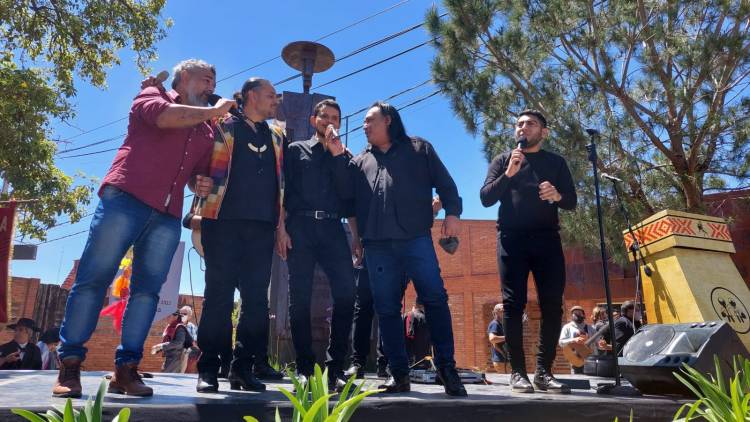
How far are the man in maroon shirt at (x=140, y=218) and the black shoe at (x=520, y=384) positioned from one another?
1939 millimetres

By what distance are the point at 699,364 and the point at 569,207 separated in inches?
43.9

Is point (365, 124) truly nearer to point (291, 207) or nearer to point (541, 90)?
point (291, 207)

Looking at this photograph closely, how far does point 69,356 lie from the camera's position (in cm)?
231

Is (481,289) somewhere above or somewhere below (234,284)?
above

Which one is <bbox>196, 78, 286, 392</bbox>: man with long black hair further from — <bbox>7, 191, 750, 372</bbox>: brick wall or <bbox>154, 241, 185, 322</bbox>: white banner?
<bbox>7, 191, 750, 372</bbox>: brick wall

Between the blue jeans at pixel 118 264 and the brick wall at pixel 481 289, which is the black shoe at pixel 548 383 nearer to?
the blue jeans at pixel 118 264

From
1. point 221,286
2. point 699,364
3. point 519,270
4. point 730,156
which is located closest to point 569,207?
point 519,270

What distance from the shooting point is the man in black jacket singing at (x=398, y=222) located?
3.00 metres

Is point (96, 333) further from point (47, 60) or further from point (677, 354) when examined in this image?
point (677, 354)

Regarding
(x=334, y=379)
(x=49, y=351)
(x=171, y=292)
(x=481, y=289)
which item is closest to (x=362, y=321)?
(x=334, y=379)

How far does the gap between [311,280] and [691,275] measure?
8.86 feet

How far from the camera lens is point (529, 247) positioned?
3.33 meters

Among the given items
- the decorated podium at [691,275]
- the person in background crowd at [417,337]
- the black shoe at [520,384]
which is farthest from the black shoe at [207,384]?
the person in background crowd at [417,337]

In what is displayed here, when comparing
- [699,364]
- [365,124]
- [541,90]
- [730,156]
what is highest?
[541,90]
